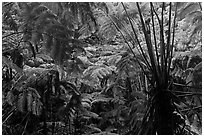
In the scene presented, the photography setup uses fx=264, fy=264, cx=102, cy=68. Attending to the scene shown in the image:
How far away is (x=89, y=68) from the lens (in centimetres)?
204

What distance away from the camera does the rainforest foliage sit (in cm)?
138

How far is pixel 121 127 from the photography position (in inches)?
92.9

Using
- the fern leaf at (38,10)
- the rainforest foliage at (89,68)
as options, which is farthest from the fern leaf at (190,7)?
the fern leaf at (38,10)

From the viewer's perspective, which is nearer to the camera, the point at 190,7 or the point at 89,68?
the point at 190,7

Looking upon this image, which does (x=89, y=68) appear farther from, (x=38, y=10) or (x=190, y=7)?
(x=190, y=7)

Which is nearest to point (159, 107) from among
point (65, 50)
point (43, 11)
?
point (65, 50)

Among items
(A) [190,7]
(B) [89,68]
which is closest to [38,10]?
(B) [89,68]

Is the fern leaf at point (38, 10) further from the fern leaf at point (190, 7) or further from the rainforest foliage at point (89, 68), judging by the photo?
the fern leaf at point (190, 7)

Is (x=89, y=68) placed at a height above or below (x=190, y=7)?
below

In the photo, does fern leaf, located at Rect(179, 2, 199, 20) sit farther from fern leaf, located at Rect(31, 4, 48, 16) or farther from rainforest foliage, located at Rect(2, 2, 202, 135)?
fern leaf, located at Rect(31, 4, 48, 16)

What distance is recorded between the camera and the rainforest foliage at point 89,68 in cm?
138

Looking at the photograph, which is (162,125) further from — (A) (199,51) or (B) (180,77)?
(B) (180,77)

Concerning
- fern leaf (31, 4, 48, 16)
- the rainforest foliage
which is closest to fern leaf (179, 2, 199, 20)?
the rainforest foliage

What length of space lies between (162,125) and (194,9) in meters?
0.77
